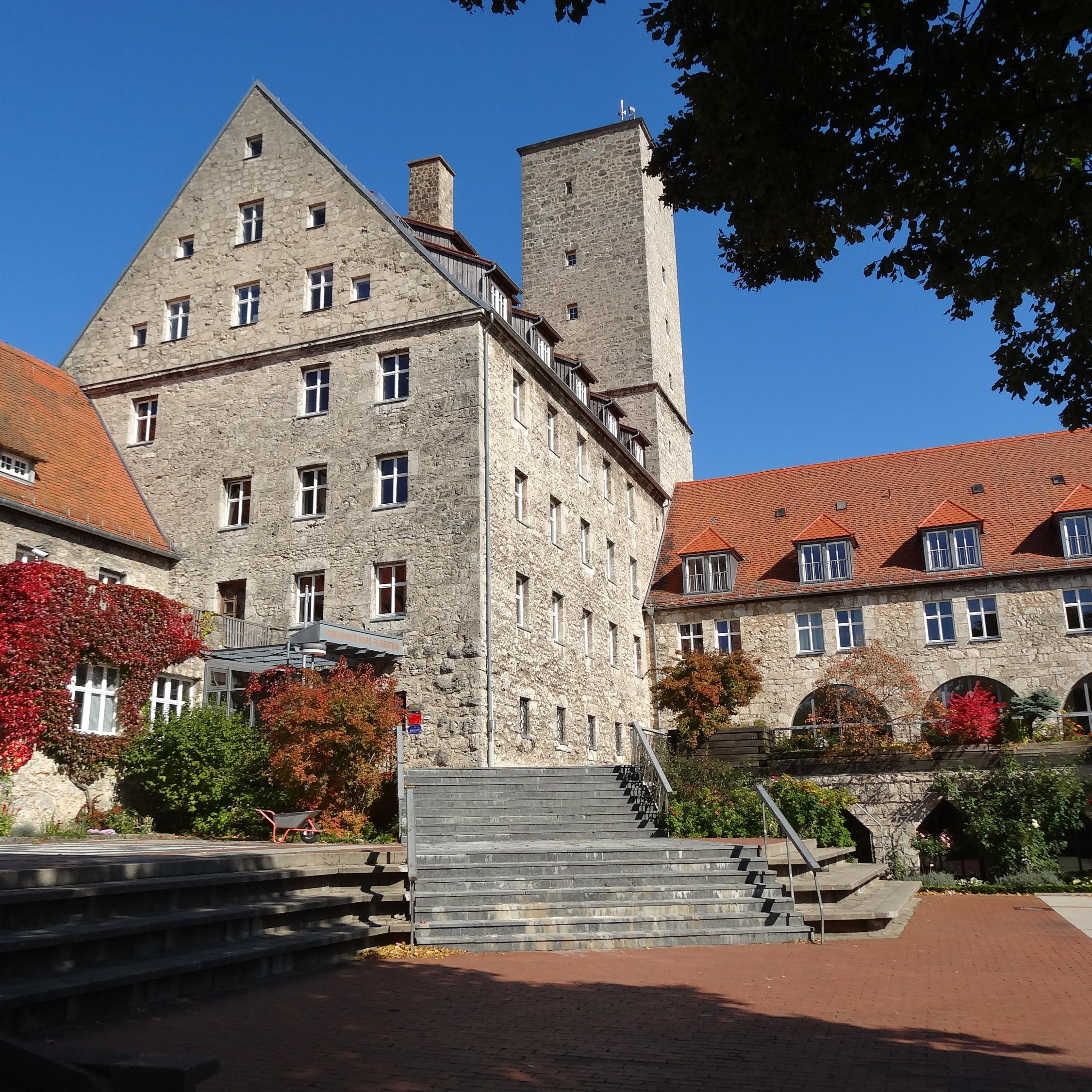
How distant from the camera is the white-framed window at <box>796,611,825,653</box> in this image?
3209cm

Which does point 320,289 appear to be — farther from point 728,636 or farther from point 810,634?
point 810,634

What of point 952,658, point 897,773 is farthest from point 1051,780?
point 952,658

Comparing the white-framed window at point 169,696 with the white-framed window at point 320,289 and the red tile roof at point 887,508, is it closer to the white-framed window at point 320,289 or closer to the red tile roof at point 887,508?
the white-framed window at point 320,289

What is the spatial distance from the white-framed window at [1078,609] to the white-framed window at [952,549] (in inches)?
104

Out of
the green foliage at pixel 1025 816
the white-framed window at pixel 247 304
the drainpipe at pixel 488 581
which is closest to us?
the drainpipe at pixel 488 581

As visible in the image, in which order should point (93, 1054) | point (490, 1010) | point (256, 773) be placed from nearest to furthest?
point (93, 1054) < point (490, 1010) < point (256, 773)

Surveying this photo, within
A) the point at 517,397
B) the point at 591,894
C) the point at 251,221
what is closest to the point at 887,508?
the point at 517,397

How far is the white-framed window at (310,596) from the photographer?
23812 mm

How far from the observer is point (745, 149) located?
7.17m

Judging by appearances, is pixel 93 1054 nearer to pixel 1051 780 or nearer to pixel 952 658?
pixel 1051 780

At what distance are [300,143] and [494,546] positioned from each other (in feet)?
41.0

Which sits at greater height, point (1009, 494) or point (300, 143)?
point (300, 143)

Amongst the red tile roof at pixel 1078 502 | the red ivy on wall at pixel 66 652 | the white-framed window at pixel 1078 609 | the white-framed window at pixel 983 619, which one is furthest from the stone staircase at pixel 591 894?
the red tile roof at pixel 1078 502

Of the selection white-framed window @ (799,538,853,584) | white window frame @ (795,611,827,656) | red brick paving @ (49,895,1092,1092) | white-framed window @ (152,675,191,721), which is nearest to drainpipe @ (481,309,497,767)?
white-framed window @ (152,675,191,721)
